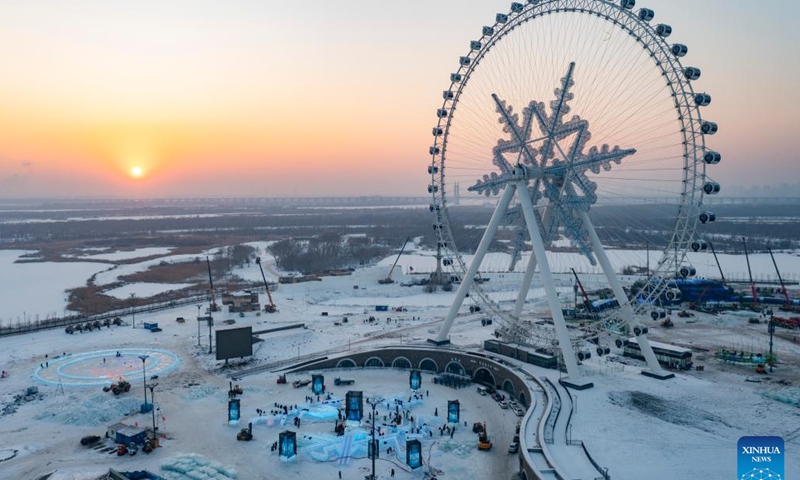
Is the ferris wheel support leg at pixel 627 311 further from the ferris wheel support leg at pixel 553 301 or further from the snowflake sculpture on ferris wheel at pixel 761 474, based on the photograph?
the snowflake sculpture on ferris wheel at pixel 761 474

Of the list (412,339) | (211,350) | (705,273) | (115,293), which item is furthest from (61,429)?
(705,273)

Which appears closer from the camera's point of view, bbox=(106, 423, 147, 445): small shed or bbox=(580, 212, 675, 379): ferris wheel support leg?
bbox=(106, 423, 147, 445): small shed

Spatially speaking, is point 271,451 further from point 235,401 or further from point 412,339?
point 412,339

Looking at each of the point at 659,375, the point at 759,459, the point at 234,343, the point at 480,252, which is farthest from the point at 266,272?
the point at 759,459

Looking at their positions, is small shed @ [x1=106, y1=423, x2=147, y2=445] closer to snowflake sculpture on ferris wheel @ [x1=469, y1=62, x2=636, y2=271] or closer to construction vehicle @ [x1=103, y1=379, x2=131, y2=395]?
construction vehicle @ [x1=103, y1=379, x2=131, y2=395]

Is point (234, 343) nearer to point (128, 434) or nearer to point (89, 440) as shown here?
point (89, 440)

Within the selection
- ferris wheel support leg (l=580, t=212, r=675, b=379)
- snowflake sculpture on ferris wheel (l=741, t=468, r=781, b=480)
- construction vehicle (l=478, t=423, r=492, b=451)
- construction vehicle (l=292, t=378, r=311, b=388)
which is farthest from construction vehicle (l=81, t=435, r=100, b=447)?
ferris wheel support leg (l=580, t=212, r=675, b=379)
